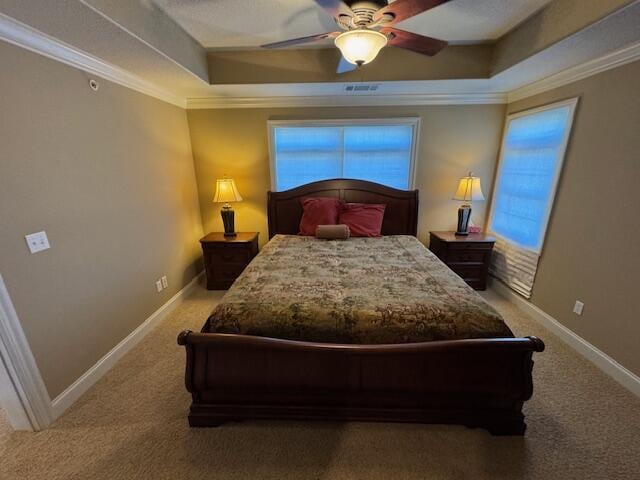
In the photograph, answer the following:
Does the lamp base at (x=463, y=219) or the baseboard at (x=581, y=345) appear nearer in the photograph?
the baseboard at (x=581, y=345)

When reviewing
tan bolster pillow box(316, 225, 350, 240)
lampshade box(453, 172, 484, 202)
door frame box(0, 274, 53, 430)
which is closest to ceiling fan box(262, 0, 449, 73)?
tan bolster pillow box(316, 225, 350, 240)

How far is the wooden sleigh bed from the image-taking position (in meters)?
1.45

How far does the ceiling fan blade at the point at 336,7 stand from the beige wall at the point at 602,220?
2.04 metres

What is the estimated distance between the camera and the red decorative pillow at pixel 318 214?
328cm

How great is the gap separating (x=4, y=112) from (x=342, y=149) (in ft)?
9.42

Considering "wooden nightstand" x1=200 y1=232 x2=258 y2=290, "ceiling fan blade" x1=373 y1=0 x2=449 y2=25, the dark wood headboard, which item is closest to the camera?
"ceiling fan blade" x1=373 y1=0 x2=449 y2=25

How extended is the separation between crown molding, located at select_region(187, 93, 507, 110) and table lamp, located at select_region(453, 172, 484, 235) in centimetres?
89

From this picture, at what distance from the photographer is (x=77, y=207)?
6.25ft

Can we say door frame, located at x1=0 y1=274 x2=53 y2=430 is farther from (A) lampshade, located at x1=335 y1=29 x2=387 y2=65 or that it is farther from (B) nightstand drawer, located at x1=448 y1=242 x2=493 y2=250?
(B) nightstand drawer, located at x1=448 y1=242 x2=493 y2=250

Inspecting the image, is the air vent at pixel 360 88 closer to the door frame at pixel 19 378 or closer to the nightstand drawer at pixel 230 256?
the nightstand drawer at pixel 230 256

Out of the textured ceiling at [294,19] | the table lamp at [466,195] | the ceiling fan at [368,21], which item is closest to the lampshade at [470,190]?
the table lamp at [466,195]

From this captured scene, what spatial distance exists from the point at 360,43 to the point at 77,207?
2.12m

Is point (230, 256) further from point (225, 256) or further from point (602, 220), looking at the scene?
point (602, 220)

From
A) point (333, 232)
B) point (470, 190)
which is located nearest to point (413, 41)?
point (333, 232)
